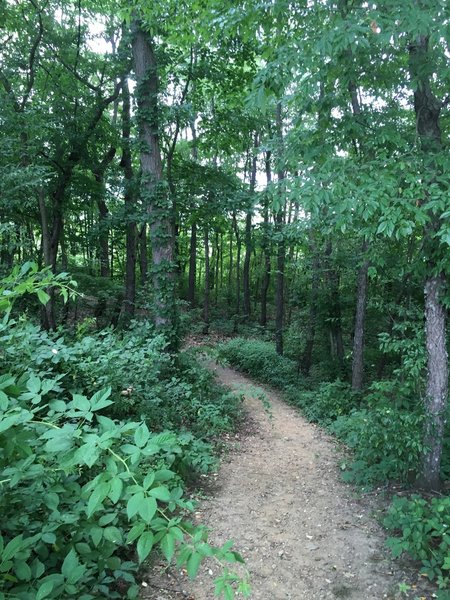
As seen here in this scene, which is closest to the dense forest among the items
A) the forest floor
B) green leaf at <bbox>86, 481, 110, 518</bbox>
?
green leaf at <bbox>86, 481, 110, 518</bbox>

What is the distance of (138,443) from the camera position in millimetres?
1383

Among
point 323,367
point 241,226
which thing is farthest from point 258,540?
point 241,226

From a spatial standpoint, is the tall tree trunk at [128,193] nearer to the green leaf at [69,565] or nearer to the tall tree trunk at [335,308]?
the tall tree trunk at [335,308]

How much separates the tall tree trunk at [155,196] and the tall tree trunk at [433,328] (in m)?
4.81

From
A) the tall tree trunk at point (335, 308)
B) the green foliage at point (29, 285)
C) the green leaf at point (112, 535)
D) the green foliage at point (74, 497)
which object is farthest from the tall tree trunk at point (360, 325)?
the green foliage at point (29, 285)

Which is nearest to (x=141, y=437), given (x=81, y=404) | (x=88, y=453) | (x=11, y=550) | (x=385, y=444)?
(x=88, y=453)

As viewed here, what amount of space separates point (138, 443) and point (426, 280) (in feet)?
13.7

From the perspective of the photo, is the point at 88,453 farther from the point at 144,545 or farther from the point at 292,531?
the point at 292,531

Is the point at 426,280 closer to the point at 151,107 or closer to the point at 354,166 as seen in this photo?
the point at 354,166

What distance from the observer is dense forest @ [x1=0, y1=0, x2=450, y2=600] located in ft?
5.66

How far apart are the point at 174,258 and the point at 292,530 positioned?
5.44 meters

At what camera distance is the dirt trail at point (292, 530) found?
3426mm

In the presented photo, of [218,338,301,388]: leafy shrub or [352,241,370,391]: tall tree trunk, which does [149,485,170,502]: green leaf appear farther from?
[218,338,301,388]: leafy shrub

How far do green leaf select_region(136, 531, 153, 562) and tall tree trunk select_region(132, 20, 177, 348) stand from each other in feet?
21.9
